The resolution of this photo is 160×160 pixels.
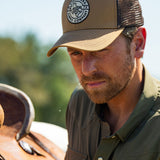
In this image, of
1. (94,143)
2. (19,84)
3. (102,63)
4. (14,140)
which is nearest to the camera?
(102,63)

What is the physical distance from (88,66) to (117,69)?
13 centimetres

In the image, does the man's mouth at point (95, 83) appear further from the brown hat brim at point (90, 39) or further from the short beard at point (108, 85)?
the brown hat brim at point (90, 39)

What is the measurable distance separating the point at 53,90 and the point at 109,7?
57.4 feet

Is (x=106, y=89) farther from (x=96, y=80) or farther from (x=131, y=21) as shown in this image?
(x=131, y=21)

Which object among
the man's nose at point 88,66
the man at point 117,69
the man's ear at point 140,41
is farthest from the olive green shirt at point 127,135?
the man's nose at point 88,66

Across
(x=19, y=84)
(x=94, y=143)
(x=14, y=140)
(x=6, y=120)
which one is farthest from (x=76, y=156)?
(x=19, y=84)

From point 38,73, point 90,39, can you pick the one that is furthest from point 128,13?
point 38,73

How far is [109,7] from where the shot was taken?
1.49 meters

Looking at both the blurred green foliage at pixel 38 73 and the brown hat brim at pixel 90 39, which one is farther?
the blurred green foliage at pixel 38 73

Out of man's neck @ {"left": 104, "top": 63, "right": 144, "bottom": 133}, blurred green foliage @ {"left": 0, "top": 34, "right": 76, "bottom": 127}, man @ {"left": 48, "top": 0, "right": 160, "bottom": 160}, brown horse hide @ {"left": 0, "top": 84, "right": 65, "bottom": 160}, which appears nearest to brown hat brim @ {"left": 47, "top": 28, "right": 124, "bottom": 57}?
man @ {"left": 48, "top": 0, "right": 160, "bottom": 160}

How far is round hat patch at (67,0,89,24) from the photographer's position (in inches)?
59.1

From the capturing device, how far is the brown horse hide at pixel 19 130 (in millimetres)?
1926

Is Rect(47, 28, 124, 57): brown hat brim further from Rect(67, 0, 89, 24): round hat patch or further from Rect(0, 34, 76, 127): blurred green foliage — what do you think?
Rect(0, 34, 76, 127): blurred green foliage

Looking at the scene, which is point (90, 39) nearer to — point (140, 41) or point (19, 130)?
point (140, 41)
